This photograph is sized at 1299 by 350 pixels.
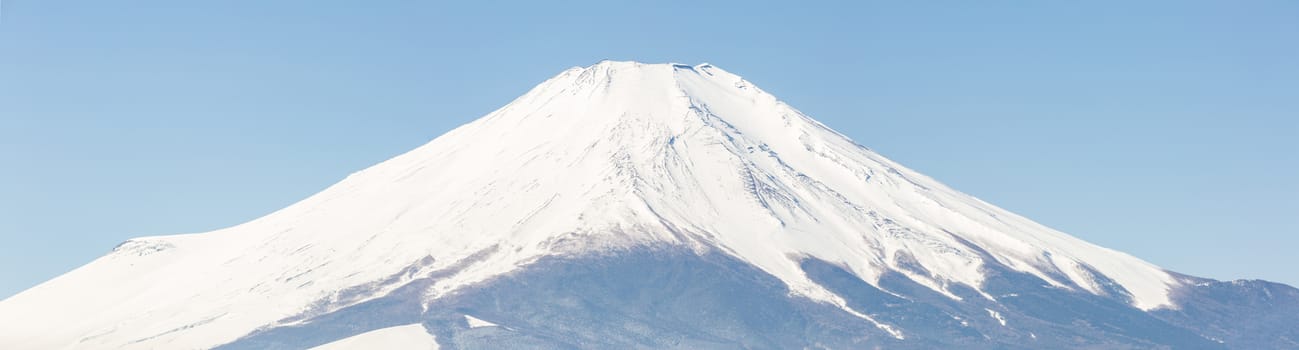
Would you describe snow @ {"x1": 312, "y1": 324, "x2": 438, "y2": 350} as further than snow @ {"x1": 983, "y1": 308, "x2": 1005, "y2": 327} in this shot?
No

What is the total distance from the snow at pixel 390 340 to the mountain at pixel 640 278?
0.87 feet

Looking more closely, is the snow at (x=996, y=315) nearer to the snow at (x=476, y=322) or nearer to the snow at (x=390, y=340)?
the snow at (x=476, y=322)

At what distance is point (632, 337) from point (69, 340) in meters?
48.0

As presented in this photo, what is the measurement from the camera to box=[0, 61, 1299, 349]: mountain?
15962cm

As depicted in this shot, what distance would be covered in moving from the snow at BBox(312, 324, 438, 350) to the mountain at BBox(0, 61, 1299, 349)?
0.87ft

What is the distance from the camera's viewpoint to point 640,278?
556 feet

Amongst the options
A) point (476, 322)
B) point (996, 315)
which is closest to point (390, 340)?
point (476, 322)

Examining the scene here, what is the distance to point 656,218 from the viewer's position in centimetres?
17875

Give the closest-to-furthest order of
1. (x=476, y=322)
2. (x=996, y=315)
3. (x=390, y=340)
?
(x=390, y=340) → (x=476, y=322) → (x=996, y=315)

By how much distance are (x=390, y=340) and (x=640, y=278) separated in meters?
29.9

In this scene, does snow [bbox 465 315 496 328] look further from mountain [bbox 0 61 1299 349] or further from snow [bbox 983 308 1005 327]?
snow [bbox 983 308 1005 327]

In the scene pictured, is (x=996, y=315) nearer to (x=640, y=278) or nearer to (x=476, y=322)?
(x=640, y=278)

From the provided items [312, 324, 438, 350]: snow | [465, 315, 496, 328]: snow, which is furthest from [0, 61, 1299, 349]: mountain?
[465, 315, 496, 328]: snow

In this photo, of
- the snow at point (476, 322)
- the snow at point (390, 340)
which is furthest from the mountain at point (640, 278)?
the snow at point (476, 322)
